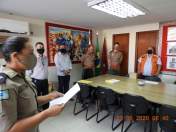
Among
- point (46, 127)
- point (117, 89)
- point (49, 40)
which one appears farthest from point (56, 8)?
point (46, 127)

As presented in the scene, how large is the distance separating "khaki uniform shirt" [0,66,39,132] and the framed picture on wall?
336 centimetres

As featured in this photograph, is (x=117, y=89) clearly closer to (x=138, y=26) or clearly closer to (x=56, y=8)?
(x=56, y=8)

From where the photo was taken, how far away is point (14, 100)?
31.0 inches

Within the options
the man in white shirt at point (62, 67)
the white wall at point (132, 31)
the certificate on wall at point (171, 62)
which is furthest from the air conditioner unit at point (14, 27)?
the certificate on wall at point (171, 62)

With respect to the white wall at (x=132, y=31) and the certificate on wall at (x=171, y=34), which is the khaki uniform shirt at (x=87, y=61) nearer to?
the white wall at (x=132, y=31)

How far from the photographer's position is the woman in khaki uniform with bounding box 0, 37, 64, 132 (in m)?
0.76

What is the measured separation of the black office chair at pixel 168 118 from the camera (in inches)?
69.4

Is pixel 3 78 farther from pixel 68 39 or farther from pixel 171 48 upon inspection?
pixel 171 48

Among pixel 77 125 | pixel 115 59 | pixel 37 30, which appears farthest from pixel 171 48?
pixel 37 30

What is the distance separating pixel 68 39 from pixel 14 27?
1.67 metres

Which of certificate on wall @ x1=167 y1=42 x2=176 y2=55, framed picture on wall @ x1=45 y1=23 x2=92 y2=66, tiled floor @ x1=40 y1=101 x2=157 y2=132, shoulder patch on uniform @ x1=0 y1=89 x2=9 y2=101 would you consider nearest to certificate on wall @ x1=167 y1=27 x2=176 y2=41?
certificate on wall @ x1=167 y1=42 x2=176 y2=55

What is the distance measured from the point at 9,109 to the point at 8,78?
185mm

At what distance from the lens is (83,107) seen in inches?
141

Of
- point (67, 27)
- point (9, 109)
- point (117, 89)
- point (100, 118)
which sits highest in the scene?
point (67, 27)
